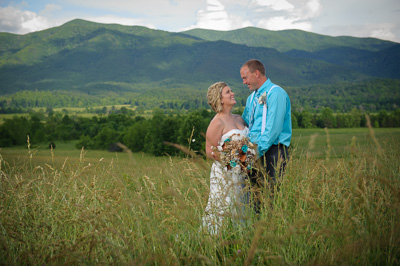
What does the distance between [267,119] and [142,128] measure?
56.3 m

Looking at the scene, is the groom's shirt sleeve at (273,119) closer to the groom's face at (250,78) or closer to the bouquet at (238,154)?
the bouquet at (238,154)

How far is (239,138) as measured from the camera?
18.6 ft

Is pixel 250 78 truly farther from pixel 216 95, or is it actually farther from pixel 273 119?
pixel 273 119

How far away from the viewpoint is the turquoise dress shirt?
216 inches

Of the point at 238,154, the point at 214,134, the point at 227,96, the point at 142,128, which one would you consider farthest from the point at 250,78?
the point at 142,128

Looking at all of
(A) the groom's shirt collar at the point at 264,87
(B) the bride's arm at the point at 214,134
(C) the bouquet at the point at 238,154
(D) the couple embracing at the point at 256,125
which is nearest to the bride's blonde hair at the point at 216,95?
(D) the couple embracing at the point at 256,125

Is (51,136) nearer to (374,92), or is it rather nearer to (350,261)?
(350,261)

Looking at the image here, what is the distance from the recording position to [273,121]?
18.0 feet

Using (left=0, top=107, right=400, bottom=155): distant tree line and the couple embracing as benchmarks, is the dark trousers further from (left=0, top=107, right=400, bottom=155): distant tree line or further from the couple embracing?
(left=0, top=107, right=400, bottom=155): distant tree line

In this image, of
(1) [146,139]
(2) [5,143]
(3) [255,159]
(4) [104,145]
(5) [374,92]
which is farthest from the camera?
(5) [374,92]

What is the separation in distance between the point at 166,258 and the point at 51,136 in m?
80.9

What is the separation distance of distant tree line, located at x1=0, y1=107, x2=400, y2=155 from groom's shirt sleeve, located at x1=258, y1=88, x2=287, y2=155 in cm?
3353

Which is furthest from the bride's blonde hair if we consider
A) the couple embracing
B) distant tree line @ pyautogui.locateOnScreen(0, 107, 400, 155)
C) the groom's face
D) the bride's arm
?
distant tree line @ pyautogui.locateOnScreen(0, 107, 400, 155)

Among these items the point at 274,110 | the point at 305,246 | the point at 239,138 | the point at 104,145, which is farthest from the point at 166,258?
the point at 104,145
